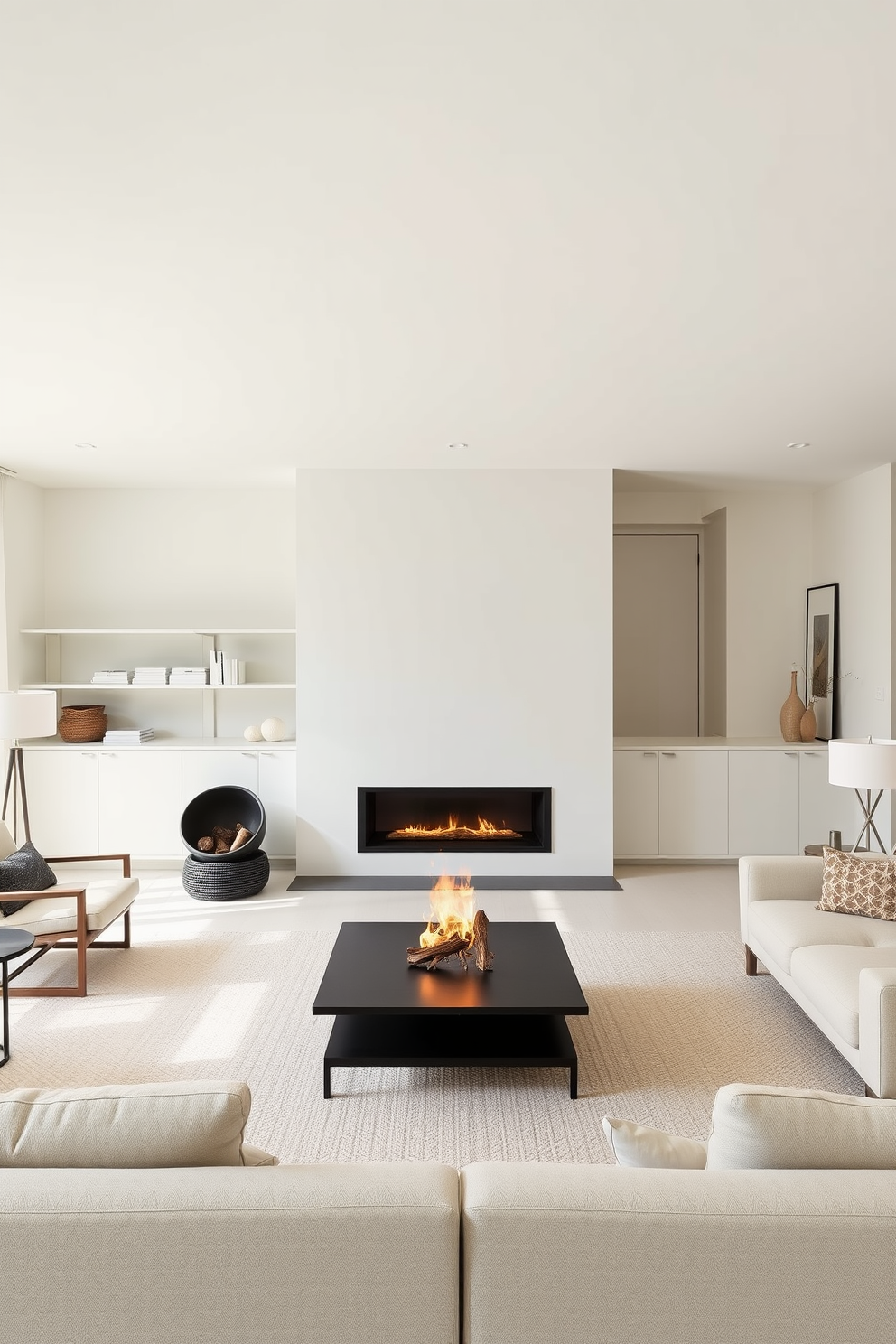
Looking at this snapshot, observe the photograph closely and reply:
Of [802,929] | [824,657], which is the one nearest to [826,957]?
[802,929]

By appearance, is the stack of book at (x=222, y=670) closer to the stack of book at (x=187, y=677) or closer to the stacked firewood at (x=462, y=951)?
the stack of book at (x=187, y=677)

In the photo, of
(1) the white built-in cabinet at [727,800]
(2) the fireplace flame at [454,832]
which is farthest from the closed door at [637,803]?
(2) the fireplace flame at [454,832]

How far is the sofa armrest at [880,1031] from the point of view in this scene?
2596mm

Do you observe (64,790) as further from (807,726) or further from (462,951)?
(807,726)

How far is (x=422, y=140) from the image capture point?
1.97 meters

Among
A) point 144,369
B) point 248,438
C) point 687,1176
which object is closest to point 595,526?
point 248,438

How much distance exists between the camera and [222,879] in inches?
214

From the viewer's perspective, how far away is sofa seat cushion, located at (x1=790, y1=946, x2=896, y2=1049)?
9.44 feet

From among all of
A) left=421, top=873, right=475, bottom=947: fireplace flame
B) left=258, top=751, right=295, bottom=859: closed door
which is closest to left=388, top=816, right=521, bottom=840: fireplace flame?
left=258, top=751, right=295, bottom=859: closed door

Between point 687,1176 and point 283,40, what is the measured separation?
208cm

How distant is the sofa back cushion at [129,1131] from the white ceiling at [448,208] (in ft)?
6.15

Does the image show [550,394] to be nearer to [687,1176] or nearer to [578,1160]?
[578,1160]

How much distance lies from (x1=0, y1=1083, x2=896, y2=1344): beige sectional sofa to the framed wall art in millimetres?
5447

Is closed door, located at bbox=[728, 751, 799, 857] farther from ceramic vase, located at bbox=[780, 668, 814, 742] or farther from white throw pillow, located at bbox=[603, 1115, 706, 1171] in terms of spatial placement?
white throw pillow, located at bbox=[603, 1115, 706, 1171]
